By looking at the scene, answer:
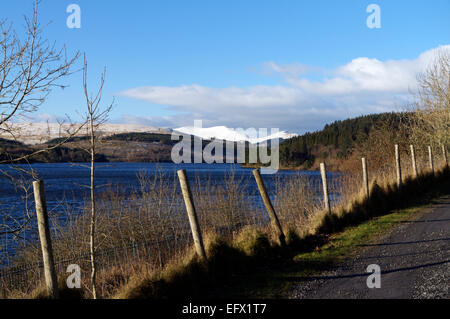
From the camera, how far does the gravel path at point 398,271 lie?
5.05 m

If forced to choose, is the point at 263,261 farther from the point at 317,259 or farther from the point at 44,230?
A: the point at 44,230

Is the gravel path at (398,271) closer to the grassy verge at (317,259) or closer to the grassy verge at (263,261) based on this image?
the grassy verge at (317,259)

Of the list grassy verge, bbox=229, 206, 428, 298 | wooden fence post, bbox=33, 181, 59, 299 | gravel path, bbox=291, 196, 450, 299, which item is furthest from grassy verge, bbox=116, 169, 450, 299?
wooden fence post, bbox=33, 181, 59, 299

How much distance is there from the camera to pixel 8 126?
231 inches

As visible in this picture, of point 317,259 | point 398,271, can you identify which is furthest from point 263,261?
point 398,271

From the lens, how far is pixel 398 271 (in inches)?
235

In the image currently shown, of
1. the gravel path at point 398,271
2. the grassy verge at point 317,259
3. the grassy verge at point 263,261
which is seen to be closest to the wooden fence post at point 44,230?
the grassy verge at point 263,261

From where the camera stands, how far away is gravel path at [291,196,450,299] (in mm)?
5055

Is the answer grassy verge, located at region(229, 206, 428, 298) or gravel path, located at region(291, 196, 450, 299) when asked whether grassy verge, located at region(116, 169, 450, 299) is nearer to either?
grassy verge, located at region(229, 206, 428, 298)

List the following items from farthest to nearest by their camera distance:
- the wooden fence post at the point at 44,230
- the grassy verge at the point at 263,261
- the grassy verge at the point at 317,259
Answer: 1. the grassy verge at the point at 317,259
2. the grassy verge at the point at 263,261
3. the wooden fence post at the point at 44,230

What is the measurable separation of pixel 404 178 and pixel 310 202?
21.8ft

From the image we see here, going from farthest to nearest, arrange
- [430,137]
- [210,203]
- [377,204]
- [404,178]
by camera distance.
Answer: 1. [430,137]
2. [404,178]
3. [377,204]
4. [210,203]

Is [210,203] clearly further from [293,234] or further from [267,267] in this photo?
[267,267]
